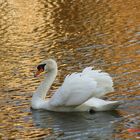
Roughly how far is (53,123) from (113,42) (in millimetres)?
9779

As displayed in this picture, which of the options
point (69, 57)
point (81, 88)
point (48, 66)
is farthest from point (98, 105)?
point (69, 57)

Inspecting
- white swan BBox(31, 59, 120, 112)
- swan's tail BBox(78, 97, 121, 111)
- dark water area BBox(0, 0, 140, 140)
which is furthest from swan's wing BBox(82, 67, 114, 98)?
dark water area BBox(0, 0, 140, 140)

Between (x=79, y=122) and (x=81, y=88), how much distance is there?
3.00 ft

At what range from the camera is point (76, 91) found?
14.2 meters

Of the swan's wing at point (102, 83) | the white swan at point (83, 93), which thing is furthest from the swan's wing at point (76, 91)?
the swan's wing at point (102, 83)

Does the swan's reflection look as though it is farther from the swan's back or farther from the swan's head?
the swan's head

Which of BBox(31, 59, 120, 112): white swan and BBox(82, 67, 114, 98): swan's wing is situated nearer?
BBox(31, 59, 120, 112): white swan

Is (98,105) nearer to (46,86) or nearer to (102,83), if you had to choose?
(102,83)

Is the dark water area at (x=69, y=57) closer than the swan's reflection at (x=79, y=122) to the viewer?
No

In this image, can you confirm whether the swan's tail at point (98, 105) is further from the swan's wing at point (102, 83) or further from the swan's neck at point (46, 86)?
the swan's neck at point (46, 86)

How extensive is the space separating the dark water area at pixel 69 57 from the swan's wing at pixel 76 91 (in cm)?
37

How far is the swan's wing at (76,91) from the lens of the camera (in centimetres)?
1410

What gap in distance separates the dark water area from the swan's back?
1.23 ft

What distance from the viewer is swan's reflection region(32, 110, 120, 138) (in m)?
12.7
